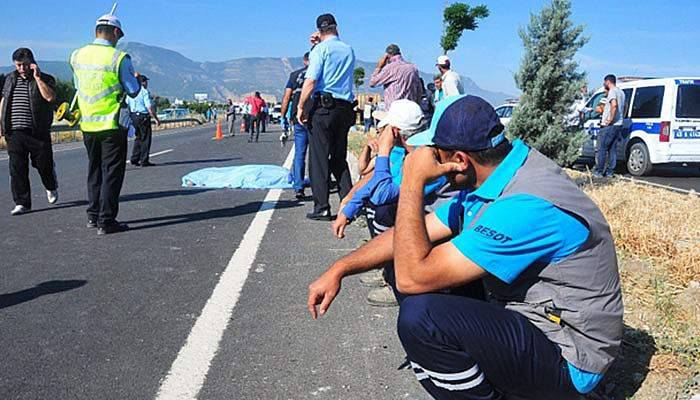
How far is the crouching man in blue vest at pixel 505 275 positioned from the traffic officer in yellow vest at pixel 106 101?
15.1 ft

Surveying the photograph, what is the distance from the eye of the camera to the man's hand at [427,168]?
97.6 inches

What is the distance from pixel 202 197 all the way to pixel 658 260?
19.6ft

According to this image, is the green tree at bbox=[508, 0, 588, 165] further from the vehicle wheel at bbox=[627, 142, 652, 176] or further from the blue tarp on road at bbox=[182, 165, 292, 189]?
the vehicle wheel at bbox=[627, 142, 652, 176]

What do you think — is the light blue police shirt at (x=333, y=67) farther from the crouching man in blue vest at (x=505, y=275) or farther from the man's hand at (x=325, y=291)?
the crouching man in blue vest at (x=505, y=275)

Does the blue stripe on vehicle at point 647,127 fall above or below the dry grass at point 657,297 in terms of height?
above

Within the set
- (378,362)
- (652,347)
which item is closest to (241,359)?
(378,362)

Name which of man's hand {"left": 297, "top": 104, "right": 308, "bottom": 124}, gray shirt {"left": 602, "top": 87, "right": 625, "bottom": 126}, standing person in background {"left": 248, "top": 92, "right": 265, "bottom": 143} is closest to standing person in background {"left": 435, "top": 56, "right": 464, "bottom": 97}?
man's hand {"left": 297, "top": 104, "right": 308, "bottom": 124}

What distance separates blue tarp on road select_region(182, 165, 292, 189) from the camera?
9.89 m

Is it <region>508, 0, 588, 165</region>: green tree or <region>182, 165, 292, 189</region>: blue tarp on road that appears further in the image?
<region>182, 165, 292, 189</region>: blue tarp on road

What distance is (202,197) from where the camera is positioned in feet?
28.9

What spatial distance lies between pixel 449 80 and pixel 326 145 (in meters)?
3.30

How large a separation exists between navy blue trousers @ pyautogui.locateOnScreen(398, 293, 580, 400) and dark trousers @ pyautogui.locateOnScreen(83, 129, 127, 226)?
467 cm

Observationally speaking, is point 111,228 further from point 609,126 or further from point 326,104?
point 609,126

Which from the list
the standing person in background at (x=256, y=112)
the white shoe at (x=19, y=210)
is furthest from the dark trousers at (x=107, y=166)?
the standing person in background at (x=256, y=112)
